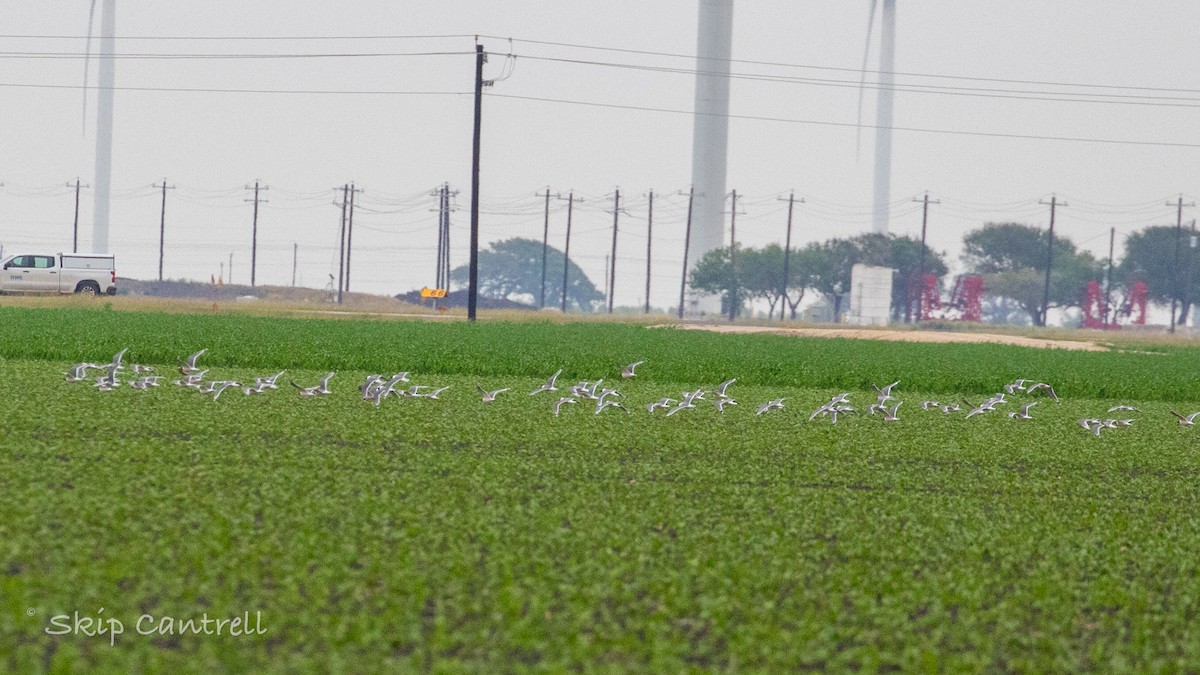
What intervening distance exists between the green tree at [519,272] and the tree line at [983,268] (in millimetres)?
34404

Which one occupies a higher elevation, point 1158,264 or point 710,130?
point 710,130

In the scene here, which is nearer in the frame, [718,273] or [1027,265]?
[718,273]

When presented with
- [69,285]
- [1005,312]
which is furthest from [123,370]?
[1005,312]

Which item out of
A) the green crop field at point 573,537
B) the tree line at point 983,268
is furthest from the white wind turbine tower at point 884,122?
the green crop field at point 573,537

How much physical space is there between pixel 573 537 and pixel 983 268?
90500 millimetres

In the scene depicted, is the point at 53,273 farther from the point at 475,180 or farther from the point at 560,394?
the point at 560,394

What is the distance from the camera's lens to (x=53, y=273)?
41.1 m

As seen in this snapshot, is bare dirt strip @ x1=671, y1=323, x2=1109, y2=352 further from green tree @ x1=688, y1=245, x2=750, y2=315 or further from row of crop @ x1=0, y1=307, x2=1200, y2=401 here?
green tree @ x1=688, y1=245, x2=750, y2=315

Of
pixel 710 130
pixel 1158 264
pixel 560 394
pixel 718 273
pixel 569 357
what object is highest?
pixel 710 130

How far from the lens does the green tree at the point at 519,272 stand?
122 m

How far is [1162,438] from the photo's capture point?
1017 centimetres

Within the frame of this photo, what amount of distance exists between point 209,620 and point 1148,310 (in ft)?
295

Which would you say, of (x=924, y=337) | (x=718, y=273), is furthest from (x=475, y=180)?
(x=718, y=273)

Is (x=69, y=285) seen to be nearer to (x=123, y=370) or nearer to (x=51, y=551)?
(x=123, y=370)
